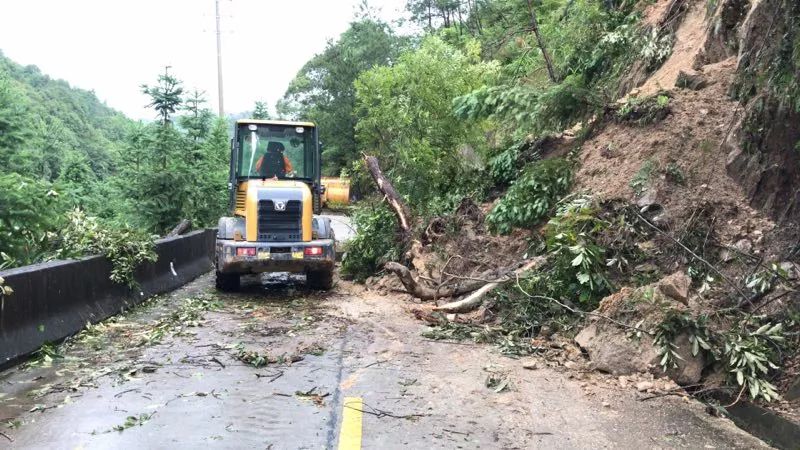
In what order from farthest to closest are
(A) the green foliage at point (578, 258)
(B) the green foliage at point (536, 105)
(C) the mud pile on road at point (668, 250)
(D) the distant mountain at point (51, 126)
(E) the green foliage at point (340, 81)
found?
Result: (E) the green foliage at point (340, 81)
(D) the distant mountain at point (51, 126)
(B) the green foliage at point (536, 105)
(A) the green foliage at point (578, 258)
(C) the mud pile on road at point (668, 250)

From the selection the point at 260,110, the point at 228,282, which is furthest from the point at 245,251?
the point at 260,110

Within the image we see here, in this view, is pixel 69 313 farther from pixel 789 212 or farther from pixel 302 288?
pixel 789 212

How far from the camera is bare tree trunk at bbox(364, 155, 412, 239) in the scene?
13250 mm

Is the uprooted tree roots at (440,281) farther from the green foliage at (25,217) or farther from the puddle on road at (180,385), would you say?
the green foliage at (25,217)

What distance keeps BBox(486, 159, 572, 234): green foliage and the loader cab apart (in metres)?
3.55

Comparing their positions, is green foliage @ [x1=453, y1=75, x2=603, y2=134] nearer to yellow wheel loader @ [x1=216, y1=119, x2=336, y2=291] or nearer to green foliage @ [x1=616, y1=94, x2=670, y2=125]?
green foliage @ [x1=616, y1=94, x2=670, y2=125]

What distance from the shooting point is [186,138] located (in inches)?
846

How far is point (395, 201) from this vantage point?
13.6 meters

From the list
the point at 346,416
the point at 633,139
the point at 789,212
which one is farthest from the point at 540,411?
the point at 633,139

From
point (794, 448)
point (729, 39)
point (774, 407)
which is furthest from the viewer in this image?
point (729, 39)

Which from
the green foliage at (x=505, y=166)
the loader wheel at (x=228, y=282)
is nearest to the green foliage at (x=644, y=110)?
the green foliage at (x=505, y=166)

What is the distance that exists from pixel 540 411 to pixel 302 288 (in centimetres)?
825

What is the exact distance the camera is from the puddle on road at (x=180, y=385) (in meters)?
4.82

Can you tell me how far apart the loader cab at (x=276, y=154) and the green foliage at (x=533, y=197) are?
11.6 ft
